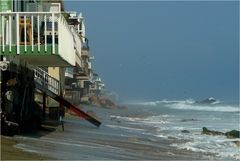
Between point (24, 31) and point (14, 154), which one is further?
point (24, 31)

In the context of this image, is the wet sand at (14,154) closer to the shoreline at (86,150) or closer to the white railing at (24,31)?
the shoreline at (86,150)

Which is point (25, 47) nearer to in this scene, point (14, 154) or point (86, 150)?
point (86, 150)

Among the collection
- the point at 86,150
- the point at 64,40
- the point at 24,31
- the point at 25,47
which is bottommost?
the point at 86,150

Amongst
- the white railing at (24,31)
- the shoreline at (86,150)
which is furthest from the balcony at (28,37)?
the shoreline at (86,150)

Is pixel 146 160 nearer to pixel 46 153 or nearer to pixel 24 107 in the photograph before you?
pixel 46 153

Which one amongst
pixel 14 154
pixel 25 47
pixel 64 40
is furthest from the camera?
pixel 64 40

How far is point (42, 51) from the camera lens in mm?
17016

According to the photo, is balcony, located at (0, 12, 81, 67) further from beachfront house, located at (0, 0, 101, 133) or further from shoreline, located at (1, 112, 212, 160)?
shoreline, located at (1, 112, 212, 160)

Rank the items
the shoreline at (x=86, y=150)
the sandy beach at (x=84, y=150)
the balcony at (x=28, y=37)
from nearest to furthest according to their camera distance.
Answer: the shoreline at (x=86, y=150) → the sandy beach at (x=84, y=150) → the balcony at (x=28, y=37)

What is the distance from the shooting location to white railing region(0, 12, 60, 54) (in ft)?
55.6

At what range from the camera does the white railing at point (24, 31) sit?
16.9m

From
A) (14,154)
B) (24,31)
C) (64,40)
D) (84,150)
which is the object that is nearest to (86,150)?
(84,150)

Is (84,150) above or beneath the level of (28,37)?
beneath

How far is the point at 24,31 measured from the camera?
1723 cm
